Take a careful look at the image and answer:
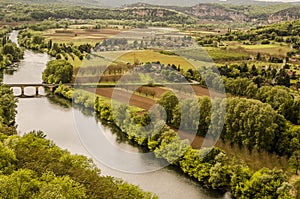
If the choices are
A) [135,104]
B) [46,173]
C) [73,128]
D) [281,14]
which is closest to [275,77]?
[135,104]

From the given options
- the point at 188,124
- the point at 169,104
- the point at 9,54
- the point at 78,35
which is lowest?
the point at 188,124

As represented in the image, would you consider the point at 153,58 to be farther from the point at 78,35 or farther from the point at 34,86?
the point at 78,35

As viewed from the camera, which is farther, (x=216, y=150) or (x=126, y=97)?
(x=126, y=97)

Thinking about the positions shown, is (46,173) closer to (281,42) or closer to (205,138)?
(205,138)

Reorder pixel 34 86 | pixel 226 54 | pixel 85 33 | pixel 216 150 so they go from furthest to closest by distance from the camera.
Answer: pixel 85 33, pixel 226 54, pixel 34 86, pixel 216 150

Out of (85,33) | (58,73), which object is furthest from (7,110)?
(85,33)

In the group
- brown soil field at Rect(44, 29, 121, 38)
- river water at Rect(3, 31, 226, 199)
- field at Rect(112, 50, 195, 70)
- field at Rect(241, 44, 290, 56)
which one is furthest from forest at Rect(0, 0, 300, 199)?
brown soil field at Rect(44, 29, 121, 38)

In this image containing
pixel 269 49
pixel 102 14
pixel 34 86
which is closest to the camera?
pixel 34 86

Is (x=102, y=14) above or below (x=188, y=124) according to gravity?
above
